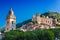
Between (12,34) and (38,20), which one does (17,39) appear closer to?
(12,34)

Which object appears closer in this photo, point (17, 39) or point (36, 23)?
point (17, 39)

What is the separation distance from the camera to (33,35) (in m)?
46.3

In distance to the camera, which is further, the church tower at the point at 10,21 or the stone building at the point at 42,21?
the stone building at the point at 42,21

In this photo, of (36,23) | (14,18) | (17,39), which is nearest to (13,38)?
(17,39)

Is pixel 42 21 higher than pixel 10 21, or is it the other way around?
pixel 42 21

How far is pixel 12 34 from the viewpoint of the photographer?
50281 millimetres

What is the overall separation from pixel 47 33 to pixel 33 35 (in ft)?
7.57

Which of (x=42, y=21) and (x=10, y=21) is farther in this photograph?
(x=42, y=21)

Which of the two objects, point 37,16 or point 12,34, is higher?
point 37,16

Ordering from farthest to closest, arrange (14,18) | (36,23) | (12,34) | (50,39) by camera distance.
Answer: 1. (36,23)
2. (14,18)
3. (12,34)
4. (50,39)

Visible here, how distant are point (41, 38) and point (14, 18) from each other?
21092mm

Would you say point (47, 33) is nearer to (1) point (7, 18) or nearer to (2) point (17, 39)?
(2) point (17, 39)

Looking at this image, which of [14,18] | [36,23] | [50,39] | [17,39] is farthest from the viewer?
[36,23]

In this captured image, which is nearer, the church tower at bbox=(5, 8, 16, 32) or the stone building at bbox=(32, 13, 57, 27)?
the church tower at bbox=(5, 8, 16, 32)
